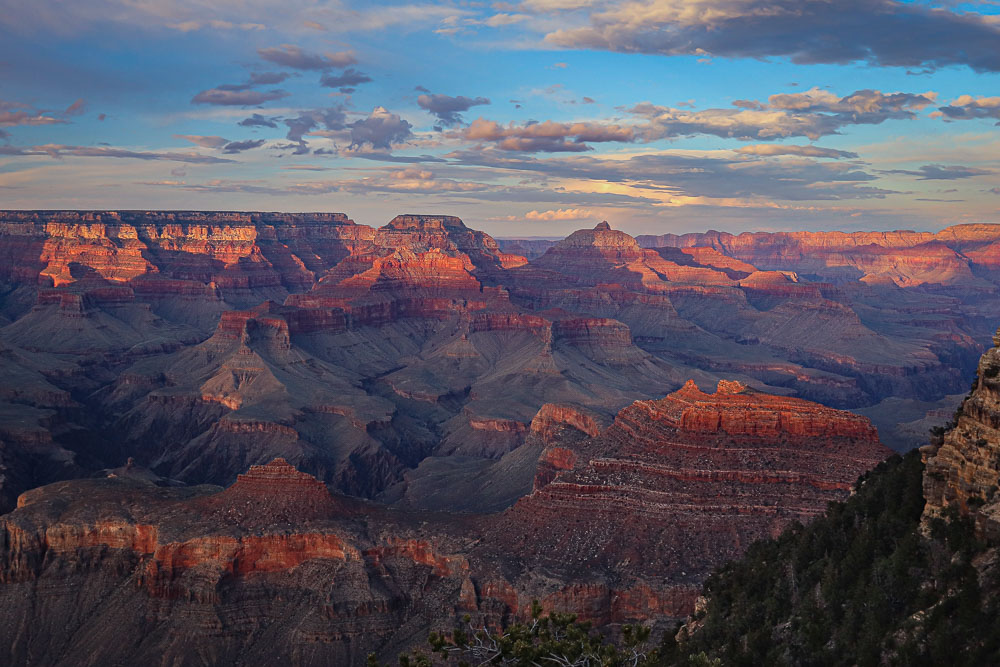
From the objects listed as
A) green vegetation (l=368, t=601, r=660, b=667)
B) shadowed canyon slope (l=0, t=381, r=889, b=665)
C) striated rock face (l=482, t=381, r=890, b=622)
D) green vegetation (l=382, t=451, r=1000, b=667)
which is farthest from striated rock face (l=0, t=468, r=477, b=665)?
green vegetation (l=368, t=601, r=660, b=667)

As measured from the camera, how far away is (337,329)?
628 feet

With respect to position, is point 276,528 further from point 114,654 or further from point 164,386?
point 164,386

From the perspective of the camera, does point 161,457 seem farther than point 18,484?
Yes

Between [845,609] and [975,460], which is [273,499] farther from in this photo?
[975,460]

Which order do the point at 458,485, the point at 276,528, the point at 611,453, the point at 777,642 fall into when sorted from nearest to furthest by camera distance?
1. the point at 777,642
2. the point at 276,528
3. the point at 611,453
4. the point at 458,485

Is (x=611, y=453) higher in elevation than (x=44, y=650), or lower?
higher

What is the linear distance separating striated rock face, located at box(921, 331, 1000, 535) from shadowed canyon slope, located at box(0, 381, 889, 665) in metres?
29.6

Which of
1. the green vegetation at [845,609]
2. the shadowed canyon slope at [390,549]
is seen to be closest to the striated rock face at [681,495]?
the shadowed canyon slope at [390,549]

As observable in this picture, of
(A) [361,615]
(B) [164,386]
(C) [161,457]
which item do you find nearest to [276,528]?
(A) [361,615]

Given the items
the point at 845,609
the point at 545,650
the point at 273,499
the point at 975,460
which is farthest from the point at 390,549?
the point at 975,460

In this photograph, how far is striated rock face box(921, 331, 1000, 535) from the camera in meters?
25.3

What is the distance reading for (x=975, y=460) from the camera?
84.8 feet

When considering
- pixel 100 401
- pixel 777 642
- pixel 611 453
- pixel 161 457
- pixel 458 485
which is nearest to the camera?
pixel 777 642

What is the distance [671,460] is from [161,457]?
9215cm
